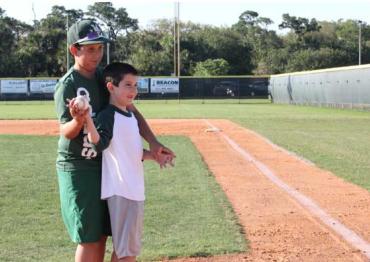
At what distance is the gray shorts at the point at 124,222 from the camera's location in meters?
3.69

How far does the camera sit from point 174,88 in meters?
54.8

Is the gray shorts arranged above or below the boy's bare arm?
below

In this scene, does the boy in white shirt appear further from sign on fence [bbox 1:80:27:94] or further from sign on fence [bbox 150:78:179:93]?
sign on fence [bbox 1:80:27:94]

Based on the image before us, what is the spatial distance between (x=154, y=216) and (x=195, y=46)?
271ft

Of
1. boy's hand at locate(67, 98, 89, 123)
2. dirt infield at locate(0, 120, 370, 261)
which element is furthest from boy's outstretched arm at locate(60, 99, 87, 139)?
dirt infield at locate(0, 120, 370, 261)

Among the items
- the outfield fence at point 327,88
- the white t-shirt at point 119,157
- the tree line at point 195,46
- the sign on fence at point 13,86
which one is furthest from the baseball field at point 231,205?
the tree line at point 195,46

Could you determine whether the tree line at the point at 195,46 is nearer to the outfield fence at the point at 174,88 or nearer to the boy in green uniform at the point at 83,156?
the outfield fence at the point at 174,88

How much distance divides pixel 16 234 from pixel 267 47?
86.8 metres

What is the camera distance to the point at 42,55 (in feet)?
259

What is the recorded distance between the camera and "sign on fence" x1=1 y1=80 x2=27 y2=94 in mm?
53750

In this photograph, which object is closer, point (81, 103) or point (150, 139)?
point (81, 103)

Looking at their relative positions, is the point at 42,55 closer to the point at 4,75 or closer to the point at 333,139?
the point at 4,75

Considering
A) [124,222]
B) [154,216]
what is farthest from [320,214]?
[124,222]

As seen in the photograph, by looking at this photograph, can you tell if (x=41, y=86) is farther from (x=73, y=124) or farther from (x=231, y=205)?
(x=73, y=124)
